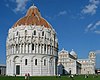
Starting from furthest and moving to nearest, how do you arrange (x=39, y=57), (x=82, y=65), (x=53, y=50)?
(x=82, y=65)
(x=53, y=50)
(x=39, y=57)

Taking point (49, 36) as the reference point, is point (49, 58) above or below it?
below

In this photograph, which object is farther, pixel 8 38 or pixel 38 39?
pixel 8 38

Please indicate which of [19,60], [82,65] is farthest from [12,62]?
[82,65]

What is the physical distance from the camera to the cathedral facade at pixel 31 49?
70.8 metres

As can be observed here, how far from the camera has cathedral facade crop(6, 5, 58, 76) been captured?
70.8 meters

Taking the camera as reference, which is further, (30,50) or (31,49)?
(31,49)

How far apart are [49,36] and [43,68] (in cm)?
1056

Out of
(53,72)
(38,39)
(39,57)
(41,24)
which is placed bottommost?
(53,72)

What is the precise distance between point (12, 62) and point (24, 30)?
1058 centimetres

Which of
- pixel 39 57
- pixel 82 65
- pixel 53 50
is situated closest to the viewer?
pixel 39 57

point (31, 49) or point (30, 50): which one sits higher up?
point (31, 49)

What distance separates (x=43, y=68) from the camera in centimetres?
7206

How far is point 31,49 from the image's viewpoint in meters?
70.8

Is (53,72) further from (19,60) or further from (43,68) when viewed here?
(19,60)
